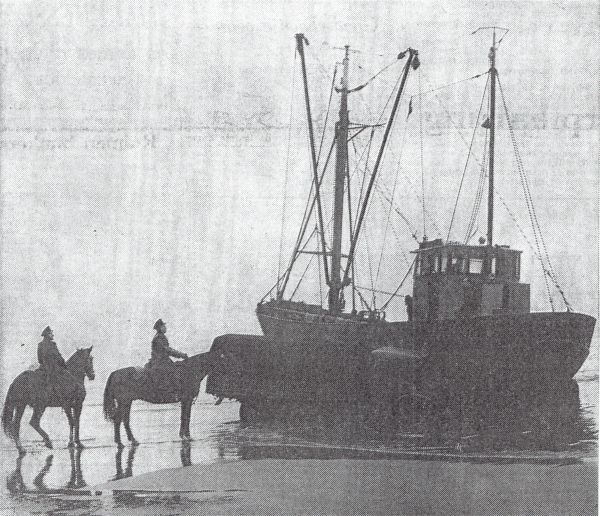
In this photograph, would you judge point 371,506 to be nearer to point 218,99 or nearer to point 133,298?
point 133,298

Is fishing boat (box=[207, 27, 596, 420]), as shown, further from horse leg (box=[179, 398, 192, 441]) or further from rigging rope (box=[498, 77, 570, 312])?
horse leg (box=[179, 398, 192, 441])

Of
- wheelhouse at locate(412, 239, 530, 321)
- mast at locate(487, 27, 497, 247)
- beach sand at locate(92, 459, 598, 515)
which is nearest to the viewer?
beach sand at locate(92, 459, 598, 515)

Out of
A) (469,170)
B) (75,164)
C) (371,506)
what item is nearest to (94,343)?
(75,164)

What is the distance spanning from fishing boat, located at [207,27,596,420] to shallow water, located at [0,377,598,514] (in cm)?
82

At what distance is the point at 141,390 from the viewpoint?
12805mm

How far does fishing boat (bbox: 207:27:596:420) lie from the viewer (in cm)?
1434

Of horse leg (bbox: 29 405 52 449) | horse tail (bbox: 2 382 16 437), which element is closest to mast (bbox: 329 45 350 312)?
horse leg (bbox: 29 405 52 449)

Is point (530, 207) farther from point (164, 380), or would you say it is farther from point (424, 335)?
point (164, 380)

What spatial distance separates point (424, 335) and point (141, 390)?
6.71 metres

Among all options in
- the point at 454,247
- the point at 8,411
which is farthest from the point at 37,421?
the point at 454,247

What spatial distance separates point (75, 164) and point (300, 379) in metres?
5.45

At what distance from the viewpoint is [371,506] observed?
9414 mm

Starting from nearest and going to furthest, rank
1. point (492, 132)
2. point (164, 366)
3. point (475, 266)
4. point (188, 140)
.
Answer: point (164, 366)
point (188, 140)
point (492, 132)
point (475, 266)

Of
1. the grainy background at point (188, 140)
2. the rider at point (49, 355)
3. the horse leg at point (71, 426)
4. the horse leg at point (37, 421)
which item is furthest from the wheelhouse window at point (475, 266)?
the horse leg at point (37, 421)
